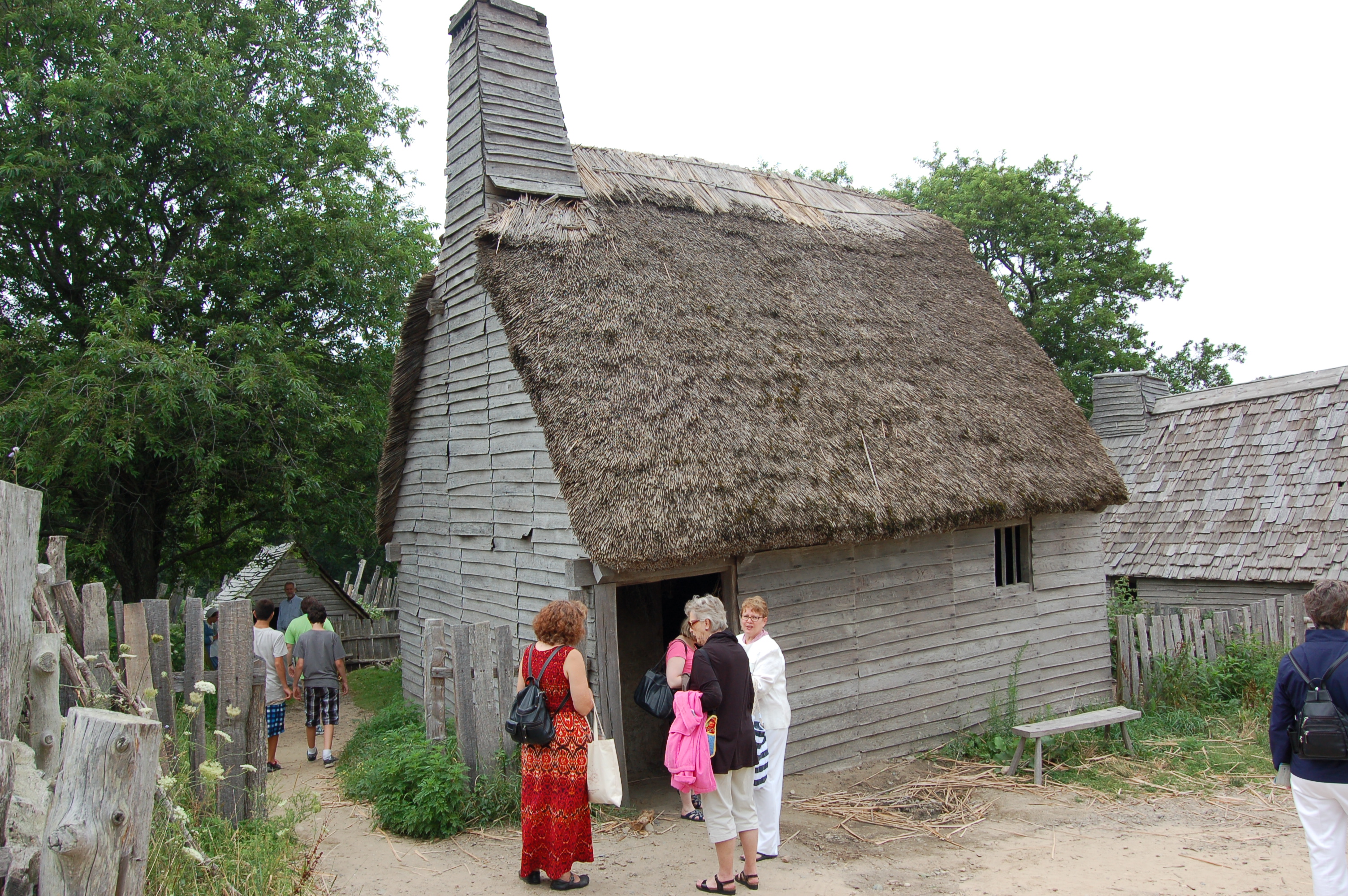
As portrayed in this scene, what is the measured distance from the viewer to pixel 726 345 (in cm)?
838

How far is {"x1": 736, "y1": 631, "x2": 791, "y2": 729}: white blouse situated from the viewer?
5312mm

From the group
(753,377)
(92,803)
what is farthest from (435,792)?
(753,377)

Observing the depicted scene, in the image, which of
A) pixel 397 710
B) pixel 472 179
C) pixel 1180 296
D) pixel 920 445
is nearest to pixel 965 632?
pixel 920 445

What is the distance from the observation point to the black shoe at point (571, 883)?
16.2 ft

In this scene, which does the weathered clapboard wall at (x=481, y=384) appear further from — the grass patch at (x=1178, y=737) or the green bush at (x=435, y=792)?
the grass patch at (x=1178, y=737)

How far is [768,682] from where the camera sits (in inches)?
210

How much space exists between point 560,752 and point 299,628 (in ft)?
17.0

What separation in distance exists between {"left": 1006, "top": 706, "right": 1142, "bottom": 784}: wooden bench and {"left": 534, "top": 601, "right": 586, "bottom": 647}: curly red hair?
16.2 feet

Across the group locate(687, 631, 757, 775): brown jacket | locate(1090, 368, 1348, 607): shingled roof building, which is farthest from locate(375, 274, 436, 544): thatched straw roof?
locate(1090, 368, 1348, 607): shingled roof building

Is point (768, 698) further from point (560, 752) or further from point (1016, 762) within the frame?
point (1016, 762)

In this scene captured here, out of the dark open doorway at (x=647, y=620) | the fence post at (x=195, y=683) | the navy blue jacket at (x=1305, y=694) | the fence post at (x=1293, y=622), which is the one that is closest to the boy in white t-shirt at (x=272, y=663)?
the fence post at (x=195, y=683)

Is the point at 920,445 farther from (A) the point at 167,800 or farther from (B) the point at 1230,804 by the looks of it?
(A) the point at 167,800

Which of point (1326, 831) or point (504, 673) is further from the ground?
point (504, 673)

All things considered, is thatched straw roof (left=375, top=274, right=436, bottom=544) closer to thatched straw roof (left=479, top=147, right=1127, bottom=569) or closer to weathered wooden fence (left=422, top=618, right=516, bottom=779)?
thatched straw roof (left=479, top=147, right=1127, bottom=569)
